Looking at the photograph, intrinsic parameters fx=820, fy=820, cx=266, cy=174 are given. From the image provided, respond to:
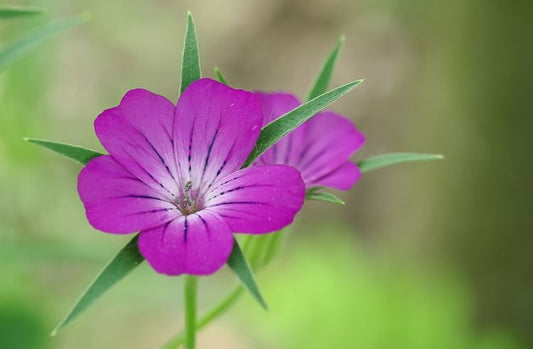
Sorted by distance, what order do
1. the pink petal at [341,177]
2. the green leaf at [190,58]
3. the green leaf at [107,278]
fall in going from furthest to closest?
the pink petal at [341,177]
the green leaf at [190,58]
the green leaf at [107,278]

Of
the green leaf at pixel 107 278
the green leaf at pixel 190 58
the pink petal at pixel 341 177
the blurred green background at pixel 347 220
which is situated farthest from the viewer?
the blurred green background at pixel 347 220

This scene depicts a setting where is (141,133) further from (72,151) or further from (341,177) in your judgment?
(341,177)

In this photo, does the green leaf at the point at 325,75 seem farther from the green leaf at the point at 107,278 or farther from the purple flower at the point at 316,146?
the green leaf at the point at 107,278

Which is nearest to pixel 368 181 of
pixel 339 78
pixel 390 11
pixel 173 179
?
pixel 339 78

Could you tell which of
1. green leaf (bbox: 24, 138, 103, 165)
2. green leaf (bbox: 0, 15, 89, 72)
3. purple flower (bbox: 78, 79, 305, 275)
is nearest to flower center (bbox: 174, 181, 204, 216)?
purple flower (bbox: 78, 79, 305, 275)

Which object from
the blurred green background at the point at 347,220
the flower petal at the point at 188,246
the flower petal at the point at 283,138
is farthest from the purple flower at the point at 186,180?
the blurred green background at the point at 347,220

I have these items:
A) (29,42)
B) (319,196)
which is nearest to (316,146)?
(319,196)
